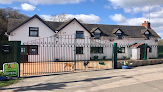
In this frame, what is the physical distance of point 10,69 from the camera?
7977 mm

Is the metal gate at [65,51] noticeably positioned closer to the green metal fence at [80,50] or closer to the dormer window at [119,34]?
the green metal fence at [80,50]

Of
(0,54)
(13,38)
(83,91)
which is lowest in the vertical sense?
(83,91)

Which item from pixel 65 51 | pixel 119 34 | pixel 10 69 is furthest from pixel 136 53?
pixel 10 69

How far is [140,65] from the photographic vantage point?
13422 millimetres

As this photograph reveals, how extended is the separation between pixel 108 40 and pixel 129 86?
1713 cm

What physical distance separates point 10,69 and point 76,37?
1289 cm

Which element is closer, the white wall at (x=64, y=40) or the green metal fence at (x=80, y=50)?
the white wall at (x=64, y=40)

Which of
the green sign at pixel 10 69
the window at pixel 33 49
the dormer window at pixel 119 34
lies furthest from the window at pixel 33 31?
the dormer window at pixel 119 34

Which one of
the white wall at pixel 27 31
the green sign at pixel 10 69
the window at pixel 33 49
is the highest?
the white wall at pixel 27 31

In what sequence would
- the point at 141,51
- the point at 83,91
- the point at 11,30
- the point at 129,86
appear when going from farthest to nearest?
the point at 141,51 → the point at 11,30 → the point at 129,86 → the point at 83,91

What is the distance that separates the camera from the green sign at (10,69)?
788cm

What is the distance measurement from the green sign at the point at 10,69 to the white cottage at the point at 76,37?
19.6 ft

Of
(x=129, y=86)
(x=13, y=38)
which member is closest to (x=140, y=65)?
(x=129, y=86)

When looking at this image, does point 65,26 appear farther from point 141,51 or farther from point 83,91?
point 83,91
